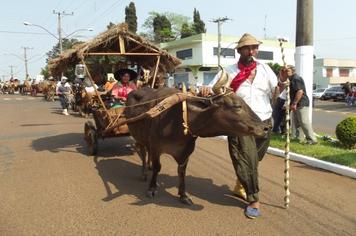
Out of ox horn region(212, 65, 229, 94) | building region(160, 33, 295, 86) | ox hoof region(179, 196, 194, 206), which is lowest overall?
ox hoof region(179, 196, 194, 206)

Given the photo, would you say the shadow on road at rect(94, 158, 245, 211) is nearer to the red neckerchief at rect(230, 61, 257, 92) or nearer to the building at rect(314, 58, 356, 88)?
the red neckerchief at rect(230, 61, 257, 92)

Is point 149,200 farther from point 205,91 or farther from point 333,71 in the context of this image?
point 333,71

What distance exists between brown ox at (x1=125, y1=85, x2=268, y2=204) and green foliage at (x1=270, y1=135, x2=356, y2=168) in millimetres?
3559

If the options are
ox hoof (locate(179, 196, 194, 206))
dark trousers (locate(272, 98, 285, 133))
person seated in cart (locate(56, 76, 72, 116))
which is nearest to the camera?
ox hoof (locate(179, 196, 194, 206))

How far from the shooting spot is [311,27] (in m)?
10.1

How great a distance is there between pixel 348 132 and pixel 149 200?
5.05 meters

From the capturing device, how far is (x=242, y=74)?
544 cm

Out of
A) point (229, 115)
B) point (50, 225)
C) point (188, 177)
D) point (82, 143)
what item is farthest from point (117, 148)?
point (229, 115)

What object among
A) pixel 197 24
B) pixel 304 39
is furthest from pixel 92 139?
pixel 197 24

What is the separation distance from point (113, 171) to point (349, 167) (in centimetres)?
413

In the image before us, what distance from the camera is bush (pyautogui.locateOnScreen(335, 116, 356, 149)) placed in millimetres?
8866

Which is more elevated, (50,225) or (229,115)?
(229,115)

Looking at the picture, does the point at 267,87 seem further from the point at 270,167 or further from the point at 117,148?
the point at 117,148

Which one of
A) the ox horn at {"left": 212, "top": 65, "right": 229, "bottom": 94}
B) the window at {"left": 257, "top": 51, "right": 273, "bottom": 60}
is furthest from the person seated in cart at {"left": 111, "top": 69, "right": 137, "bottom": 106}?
the window at {"left": 257, "top": 51, "right": 273, "bottom": 60}
